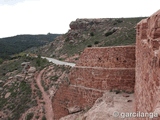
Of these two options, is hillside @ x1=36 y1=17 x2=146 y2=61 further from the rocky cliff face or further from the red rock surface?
the red rock surface

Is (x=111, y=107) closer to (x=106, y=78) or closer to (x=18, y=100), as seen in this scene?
(x=106, y=78)

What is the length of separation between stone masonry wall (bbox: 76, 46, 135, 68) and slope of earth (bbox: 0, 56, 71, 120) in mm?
7630

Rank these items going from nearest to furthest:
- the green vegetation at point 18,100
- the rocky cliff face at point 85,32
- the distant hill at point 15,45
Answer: the green vegetation at point 18,100 → the rocky cliff face at point 85,32 → the distant hill at point 15,45

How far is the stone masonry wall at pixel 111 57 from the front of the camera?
9.73 meters

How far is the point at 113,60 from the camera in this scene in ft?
33.1

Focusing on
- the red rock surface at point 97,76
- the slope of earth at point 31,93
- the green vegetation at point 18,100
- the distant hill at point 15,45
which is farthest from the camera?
the distant hill at point 15,45

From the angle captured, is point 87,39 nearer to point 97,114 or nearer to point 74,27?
point 74,27

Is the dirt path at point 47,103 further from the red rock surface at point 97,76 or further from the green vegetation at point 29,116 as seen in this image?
the red rock surface at point 97,76

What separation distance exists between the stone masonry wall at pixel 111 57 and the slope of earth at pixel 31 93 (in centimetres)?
763

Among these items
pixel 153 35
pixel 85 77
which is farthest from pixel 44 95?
pixel 153 35

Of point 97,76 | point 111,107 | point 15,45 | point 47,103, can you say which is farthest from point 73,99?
point 15,45

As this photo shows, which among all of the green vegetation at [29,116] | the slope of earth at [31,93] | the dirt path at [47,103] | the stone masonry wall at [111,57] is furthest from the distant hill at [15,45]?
the stone masonry wall at [111,57]

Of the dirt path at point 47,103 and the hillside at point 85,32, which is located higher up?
the hillside at point 85,32

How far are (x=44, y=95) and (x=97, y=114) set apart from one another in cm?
1398
